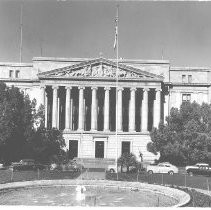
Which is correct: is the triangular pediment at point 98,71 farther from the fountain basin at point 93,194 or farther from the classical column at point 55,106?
the fountain basin at point 93,194

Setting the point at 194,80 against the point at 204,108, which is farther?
the point at 194,80

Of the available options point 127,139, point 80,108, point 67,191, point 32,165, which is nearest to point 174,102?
point 127,139

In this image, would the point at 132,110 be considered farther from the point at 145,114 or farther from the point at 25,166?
the point at 25,166

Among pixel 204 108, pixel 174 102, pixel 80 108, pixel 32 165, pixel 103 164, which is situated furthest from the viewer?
pixel 174 102

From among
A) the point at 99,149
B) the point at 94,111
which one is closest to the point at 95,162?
the point at 99,149

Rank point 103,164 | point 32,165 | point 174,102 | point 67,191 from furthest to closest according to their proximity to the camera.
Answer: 1. point 174,102
2. point 103,164
3. point 32,165
4. point 67,191

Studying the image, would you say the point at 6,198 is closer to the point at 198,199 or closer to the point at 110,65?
the point at 198,199
